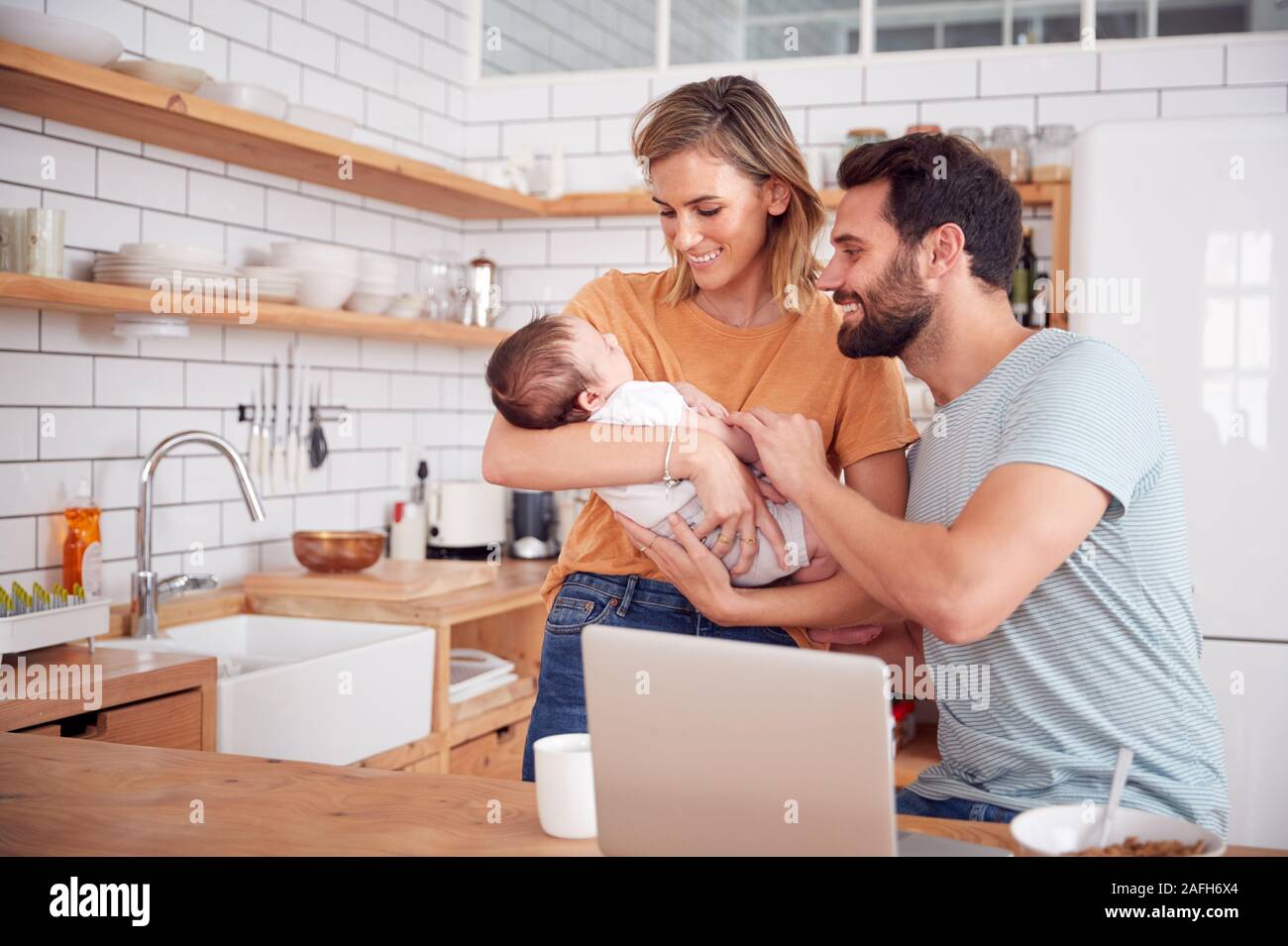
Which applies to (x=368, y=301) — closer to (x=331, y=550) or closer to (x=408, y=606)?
(x=331, y=550)

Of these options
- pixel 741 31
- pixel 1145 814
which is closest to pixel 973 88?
pixel 741 31

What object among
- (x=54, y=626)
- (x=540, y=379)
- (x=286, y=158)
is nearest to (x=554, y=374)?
(x=540, y=379)

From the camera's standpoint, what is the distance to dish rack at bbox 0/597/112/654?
2.21m

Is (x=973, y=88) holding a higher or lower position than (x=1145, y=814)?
higher

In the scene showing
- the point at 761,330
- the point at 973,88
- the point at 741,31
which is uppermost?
the point at 741,31

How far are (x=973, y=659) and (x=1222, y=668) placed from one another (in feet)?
5.68

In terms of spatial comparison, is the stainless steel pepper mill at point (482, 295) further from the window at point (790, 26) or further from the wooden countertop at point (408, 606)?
the wooden countertop at point (408, 606)

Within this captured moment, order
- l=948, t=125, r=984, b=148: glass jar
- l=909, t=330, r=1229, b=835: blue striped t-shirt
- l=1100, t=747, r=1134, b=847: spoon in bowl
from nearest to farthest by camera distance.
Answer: l=1100, t=747, r=1134, b=847: spoon in bowl < l=909, t=330, r=1229, b=835: blue striped t-shirt < l=948, t=125, r=984, b=148: glass jar

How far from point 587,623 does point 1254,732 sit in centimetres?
199

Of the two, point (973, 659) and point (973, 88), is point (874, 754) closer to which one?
point (973, 659)

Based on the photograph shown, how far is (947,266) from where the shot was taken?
177cm

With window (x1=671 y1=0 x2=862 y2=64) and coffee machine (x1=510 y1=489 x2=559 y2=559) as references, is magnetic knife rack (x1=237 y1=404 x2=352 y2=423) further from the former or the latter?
window (x1=671 y1=0 x2=862 y2=64)

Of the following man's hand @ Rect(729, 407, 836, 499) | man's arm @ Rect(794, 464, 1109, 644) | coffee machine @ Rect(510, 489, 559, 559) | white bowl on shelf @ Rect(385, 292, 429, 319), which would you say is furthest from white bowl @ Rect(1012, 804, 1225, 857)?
coffee machine @ Rect(510, 489, 559, 559)

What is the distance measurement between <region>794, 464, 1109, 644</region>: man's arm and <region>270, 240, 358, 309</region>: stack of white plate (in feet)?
6.87
